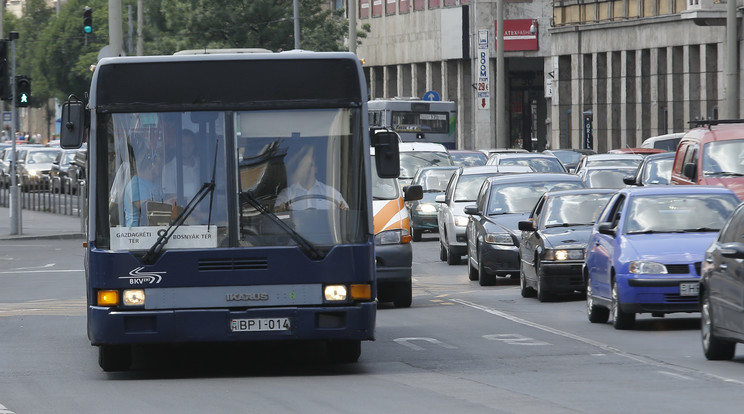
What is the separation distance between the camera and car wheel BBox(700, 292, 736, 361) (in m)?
14.8

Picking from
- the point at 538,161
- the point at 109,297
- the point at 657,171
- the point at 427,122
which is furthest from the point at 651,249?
the point at 427,122

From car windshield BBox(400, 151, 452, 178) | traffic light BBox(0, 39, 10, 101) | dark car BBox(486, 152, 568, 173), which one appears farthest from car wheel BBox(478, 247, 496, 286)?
car windshield BBox(400, 151, 452, 178)

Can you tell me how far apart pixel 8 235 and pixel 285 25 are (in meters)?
31.2

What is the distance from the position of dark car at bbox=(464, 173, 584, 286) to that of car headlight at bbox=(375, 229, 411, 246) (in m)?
4.15

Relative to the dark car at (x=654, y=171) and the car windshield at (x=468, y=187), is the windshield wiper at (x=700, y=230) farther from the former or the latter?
the car windshield at (x=468, y=187)

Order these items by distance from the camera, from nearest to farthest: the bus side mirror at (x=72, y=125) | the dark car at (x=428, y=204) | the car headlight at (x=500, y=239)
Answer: the bus side mirror at (x=72, y=125), the car headlight at (x=500, y=239), the dark car at (x=428, y=204)

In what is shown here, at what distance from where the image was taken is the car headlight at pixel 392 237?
20.9 m

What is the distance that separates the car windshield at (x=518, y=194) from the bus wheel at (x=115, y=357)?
12.5m

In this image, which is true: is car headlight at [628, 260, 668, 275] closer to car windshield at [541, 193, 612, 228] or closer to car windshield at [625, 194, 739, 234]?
car windshield at [625, 194, 739, 234]

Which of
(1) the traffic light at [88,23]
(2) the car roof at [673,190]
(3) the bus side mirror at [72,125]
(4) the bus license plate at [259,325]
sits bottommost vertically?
(4) the bus license plate at [259,325]

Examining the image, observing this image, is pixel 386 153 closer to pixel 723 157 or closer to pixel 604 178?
pixel 723 157

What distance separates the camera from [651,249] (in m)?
17.7

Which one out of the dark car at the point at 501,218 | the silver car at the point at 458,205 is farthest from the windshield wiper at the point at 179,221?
the silver car at the point at 458,205

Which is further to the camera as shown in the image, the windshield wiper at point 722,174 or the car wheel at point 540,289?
the windshield wiper at point 722,174
